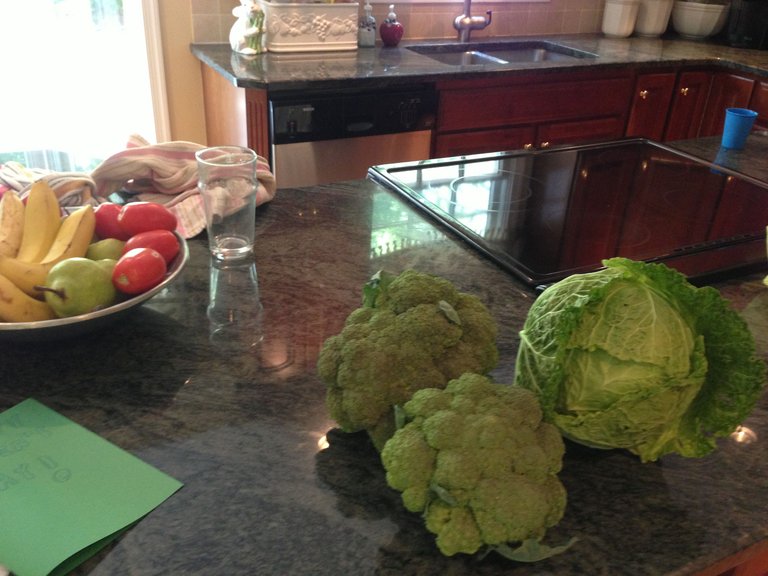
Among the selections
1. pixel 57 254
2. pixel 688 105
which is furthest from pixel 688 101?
pixel 57 254

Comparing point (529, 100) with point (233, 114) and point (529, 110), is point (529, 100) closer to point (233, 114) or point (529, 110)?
point (529, 110)

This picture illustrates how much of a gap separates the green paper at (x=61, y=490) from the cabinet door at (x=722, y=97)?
3126mm

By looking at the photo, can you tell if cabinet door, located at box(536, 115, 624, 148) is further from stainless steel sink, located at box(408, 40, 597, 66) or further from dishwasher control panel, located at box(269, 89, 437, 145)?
dishwasher control panel, located at box(269, 89, 437, 145)

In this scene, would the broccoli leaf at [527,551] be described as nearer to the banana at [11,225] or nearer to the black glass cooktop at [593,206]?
the black glass cooktop at [593,206]

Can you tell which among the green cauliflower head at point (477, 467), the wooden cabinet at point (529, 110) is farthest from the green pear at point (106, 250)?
the wooden cabinet at point (529, 110)

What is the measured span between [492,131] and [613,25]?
1.27 m

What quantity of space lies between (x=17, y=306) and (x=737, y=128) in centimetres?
176

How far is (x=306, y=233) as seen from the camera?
1.28 metres

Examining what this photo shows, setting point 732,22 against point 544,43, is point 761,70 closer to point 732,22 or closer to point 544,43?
point 732,22

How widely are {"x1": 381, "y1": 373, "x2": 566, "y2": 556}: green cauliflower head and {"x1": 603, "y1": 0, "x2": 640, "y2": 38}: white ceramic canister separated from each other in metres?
3.32

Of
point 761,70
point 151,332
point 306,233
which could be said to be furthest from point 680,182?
point 761,70

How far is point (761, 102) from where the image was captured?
293cm

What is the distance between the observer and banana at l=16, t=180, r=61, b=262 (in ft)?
3.19

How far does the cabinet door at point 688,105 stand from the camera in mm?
3074
